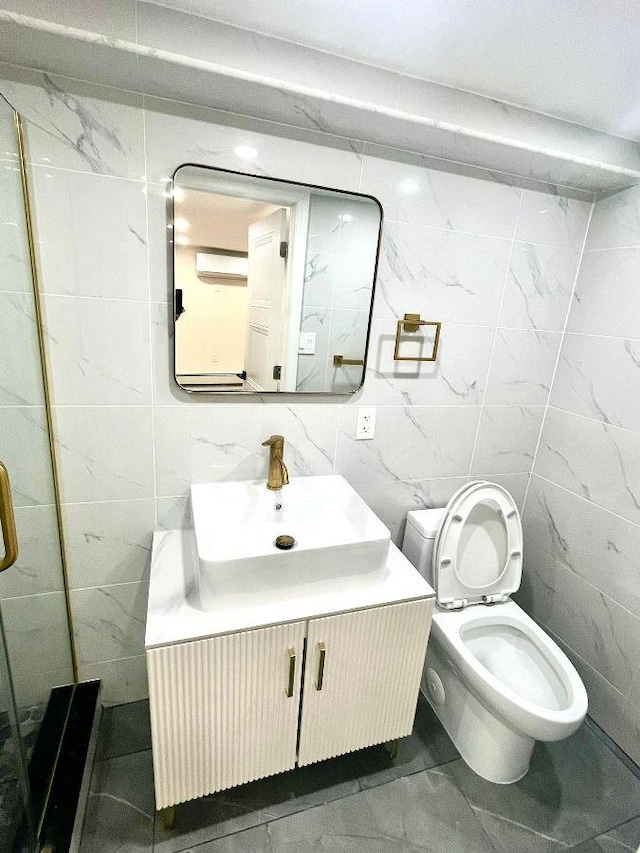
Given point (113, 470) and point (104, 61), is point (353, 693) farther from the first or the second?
point (104, 61)

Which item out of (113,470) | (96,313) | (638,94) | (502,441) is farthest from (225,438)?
(638,94)

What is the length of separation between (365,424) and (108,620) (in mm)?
1157

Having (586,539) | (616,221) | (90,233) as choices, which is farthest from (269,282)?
(586,539)

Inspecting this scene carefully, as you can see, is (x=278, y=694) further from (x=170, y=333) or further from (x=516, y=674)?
(x=170, y=333)

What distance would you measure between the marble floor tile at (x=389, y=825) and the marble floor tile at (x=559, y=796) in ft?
0.23

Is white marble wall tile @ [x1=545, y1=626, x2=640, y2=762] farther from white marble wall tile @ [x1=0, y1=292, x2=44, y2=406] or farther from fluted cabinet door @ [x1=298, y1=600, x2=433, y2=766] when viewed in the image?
white marble wall tile @ [x1=0, y1=292, x2=44, y2=406]

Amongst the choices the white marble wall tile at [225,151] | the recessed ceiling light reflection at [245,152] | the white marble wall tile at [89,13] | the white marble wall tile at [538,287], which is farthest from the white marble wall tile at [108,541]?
the white marble wall tile at [538,287]

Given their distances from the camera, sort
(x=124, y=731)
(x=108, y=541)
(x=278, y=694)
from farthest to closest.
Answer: (x=124, y=731) < (x=108, y=541) < (x=278, y=694)

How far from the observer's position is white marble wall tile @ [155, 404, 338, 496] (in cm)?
137

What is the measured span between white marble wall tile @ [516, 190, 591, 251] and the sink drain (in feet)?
4.55

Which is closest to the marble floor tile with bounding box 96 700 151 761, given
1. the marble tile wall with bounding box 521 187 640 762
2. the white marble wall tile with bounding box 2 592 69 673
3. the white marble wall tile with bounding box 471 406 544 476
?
the white marble wall tile with bounding box 2 592 69 673

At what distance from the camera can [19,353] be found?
1.10 meters

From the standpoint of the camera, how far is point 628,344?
151 cm

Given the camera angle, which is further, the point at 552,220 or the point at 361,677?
the point at 552,220
